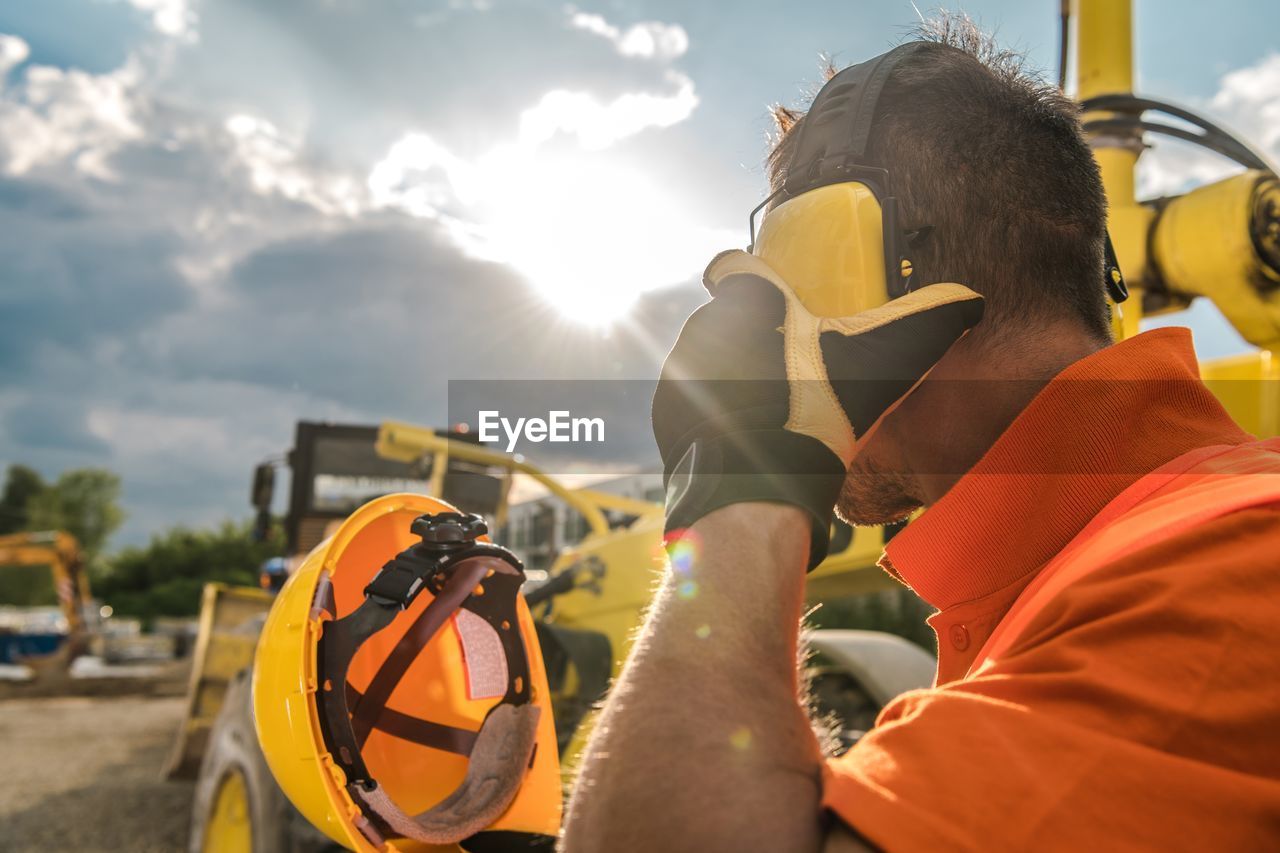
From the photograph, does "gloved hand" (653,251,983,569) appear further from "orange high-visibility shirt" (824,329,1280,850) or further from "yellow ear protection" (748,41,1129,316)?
"orange high-visibility shirt" (824,329,1280,850)

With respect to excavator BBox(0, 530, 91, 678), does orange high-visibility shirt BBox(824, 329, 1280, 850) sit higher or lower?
higher

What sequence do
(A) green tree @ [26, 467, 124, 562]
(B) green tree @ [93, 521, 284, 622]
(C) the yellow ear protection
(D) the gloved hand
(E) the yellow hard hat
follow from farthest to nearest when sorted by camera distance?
1. (A) green tree @ [26, 467, 124, 562]
2. (B) green tree @ [93, 521, 284, 622]
3. (E) the yellow hard hat
4. (C) the yellow ear protection
5. (D) the gloved hand

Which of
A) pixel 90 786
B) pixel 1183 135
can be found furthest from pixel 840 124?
pixel 90 786

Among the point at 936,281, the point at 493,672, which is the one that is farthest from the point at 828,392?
the point at 493,672

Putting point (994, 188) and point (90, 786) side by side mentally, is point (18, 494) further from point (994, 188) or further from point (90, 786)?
point (994, 188)

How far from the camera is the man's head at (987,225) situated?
3.81 ft

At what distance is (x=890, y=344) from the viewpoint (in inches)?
41.3

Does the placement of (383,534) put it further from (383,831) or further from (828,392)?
(828,392)

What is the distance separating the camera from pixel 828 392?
101 cm

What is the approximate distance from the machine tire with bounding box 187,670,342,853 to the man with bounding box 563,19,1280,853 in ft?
5.87

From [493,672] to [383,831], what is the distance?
1.09ft

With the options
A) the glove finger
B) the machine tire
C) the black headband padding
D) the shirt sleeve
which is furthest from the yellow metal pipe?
the machine tire

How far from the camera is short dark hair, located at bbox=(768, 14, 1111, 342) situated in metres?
1.16

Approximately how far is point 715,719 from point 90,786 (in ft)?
Answer: 28.0
